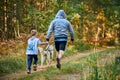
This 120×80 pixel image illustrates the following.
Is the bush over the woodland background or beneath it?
beneath

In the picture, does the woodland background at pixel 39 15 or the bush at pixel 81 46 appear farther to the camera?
the bush at pixel 81 46

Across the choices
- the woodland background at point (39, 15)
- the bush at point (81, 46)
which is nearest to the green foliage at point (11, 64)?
the woodland background at point (39, 15)

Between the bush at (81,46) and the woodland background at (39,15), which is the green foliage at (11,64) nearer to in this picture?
the woodland background at (39,15)

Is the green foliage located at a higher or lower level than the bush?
higher

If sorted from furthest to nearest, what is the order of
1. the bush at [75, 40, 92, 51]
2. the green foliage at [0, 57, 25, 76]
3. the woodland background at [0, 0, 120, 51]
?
the bush at [75, 40, 92, 51]
the woodland background at [0, 0, 120, 51]
the green foliage at [0, 57, 25, 76]

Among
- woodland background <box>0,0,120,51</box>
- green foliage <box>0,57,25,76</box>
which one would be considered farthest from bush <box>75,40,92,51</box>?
green foliage <box>0,57,25,76</box>

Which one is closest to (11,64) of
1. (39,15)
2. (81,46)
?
(39,15)


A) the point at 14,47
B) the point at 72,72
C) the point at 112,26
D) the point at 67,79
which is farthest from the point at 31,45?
the point at 112,26

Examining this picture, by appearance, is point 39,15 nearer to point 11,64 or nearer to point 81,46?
point 81,46

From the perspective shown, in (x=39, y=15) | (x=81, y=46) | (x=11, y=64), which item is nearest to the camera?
(x=11, y=64)

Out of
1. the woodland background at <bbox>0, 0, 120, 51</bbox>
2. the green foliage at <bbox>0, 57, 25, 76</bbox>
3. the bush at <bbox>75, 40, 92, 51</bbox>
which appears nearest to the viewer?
the green foliage at <bbox>0, 57, 25, 76</bbox>

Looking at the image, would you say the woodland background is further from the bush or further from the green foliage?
the green foliage

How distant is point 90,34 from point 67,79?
80.4ft

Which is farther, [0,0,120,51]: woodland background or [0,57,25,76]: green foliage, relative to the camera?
[0,0,120,51]: woodland background
